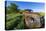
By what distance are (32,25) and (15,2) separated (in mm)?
303

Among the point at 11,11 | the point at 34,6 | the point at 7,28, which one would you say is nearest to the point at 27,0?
the point at 34,6

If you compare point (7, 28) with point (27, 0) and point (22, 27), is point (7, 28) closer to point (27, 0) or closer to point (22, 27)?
point (22, 27)

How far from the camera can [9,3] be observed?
1.03 m

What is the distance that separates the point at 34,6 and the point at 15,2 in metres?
0.21

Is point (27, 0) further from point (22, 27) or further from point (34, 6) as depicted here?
point (22, 27)

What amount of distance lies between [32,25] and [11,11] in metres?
0.27

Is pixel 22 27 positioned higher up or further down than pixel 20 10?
further down

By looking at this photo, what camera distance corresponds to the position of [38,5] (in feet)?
3.54

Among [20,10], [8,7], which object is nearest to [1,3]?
[8,7]

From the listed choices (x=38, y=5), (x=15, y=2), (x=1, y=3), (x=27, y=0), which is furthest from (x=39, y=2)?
(x=1, y=3)

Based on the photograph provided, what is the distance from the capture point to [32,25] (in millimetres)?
1051

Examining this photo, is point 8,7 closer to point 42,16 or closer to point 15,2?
point 15,2

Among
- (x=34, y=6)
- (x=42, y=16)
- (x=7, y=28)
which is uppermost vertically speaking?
(x=34, y=6)

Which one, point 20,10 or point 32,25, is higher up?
point 20,10
